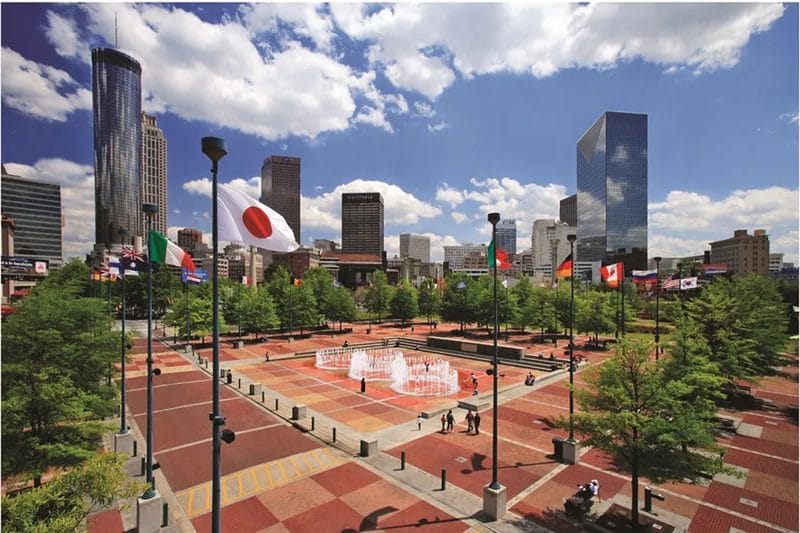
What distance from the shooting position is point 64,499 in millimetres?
8547

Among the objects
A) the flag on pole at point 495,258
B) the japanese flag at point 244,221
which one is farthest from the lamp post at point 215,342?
the flag on pole at point 495,258

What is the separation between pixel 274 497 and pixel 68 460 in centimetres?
707

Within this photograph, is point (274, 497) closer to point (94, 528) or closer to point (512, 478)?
point (94, 528)

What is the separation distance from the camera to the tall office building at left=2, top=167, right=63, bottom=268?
483 feet

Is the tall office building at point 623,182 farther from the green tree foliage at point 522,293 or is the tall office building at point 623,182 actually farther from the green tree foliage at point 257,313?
the green tree foliage at point 257,313

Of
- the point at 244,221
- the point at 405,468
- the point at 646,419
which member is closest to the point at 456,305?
the point at 405,468

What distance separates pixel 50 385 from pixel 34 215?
196160 mm

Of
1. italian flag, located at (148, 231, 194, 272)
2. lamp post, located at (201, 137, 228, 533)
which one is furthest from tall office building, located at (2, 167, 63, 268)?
lamp post, located at (201, 137, 228, 533)

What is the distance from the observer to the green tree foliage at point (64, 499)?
7605mm

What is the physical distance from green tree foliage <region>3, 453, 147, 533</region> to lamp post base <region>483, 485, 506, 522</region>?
11021mm

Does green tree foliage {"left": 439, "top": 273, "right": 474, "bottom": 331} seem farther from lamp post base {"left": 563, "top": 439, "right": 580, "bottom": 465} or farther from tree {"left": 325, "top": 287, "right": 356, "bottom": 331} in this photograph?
lamp post base {"left": 563, "top": 439, "right": 580, "bottom": 465}

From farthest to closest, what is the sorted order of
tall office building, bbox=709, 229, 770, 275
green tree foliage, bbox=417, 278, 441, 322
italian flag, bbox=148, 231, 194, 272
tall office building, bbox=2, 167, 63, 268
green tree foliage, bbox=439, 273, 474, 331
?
tall office building, bbox=709, 229, 770, 275 → tall office building, bbox=2, 167, 63, 268 → green tree foliage, bbox=417, 278, 441, 322 → green tree foliage, bbox=439, 273, 474, 331 → italian flag, bbox=148, 231, 194, 272

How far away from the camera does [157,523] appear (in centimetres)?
1277

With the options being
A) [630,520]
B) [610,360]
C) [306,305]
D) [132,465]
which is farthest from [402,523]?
[306,305]
